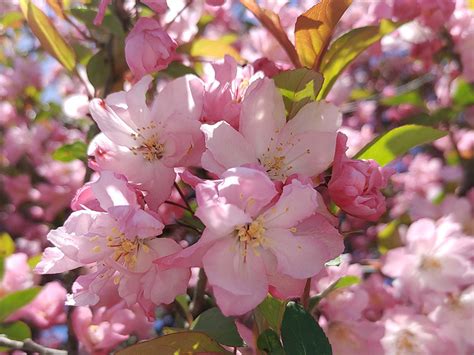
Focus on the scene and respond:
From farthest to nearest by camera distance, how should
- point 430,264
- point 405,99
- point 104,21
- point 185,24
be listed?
point 405,99, point 430,264, point 185,24, point 104,21

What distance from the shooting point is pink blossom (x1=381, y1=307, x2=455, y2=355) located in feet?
5.35

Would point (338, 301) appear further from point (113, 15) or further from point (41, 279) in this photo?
point (41, 279)

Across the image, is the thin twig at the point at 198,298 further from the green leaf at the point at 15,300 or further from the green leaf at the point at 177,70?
the green leaf at the point at 177,70

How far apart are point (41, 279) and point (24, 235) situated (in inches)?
30.5

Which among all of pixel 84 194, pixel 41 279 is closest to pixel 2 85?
pixel 41 279

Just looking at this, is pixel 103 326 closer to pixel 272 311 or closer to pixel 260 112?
pixel 272 311

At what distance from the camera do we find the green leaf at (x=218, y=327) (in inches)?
42.6

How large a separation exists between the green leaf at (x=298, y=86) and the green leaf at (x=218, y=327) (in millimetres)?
371

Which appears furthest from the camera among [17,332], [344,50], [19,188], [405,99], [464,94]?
[19,188]

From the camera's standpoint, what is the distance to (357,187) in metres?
0.91

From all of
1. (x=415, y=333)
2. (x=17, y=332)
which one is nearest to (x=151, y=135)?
(x=17, y=332)

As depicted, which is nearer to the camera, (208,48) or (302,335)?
(302,335)

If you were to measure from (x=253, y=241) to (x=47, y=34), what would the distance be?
0.67 metres

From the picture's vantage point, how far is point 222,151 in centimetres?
90
